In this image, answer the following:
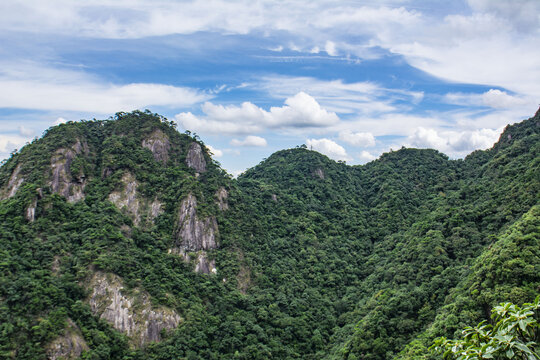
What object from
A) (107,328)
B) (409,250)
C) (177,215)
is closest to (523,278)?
(409,250)

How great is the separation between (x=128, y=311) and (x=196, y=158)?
41.6 m

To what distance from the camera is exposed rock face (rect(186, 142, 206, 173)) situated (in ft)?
273

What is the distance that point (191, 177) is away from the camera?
75812mm

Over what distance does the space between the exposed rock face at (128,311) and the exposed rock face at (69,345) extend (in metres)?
5.52

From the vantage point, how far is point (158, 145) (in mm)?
80188

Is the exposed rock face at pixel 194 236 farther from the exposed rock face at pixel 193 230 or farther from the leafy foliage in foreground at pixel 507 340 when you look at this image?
the leafy foliage in foreground at pixel 507 340

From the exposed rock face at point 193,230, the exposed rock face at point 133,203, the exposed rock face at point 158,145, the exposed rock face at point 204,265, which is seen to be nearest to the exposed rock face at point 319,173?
the exposed rock face at point 193,230

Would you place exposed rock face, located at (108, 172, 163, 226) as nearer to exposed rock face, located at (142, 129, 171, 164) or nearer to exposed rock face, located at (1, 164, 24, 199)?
exposed rock face, located at (142, 129, 171, 164)

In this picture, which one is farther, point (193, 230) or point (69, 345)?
point (193, 230)

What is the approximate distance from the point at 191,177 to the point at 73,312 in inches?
1417

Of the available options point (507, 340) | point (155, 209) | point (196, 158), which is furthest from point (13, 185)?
point (507, 340)

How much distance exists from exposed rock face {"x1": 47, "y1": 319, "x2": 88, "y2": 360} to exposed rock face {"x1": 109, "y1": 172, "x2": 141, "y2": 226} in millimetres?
25266

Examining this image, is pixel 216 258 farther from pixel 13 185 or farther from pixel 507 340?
pixel 507 340

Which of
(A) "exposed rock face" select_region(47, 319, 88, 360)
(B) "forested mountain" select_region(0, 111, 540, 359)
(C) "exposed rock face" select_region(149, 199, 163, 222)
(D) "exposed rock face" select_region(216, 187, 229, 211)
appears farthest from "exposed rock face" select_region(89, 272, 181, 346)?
(D) "exposed rock face" select_region(216, 187, 229, 211)
